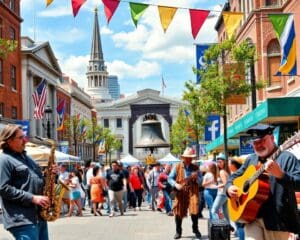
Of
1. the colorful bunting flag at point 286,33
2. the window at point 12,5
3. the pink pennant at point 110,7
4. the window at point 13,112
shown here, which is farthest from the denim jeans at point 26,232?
the window at point 12,5

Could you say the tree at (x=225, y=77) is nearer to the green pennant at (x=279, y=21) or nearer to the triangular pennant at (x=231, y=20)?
the green pennant at (x=279, y=21)

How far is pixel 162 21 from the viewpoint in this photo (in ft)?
54.3

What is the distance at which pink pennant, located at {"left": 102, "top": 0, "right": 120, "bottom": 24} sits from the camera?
15898 mm

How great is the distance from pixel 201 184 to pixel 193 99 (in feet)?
69.0

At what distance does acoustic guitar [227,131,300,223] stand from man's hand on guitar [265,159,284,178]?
19cm

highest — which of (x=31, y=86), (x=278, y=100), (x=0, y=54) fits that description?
(x=31, y=86)

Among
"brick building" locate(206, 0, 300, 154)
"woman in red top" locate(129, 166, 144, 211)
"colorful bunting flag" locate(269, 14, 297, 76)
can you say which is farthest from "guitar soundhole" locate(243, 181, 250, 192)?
"woman in red top" locate(129, 166, 144, 211)

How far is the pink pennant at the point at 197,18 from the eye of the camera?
16891mm

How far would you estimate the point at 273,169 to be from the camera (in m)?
5.04

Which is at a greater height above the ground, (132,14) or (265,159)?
(132,14)

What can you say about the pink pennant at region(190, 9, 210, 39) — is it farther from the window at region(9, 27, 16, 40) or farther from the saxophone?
the window at region(9, 27, 16, 40)

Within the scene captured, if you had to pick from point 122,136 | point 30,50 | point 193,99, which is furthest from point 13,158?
point 122,136

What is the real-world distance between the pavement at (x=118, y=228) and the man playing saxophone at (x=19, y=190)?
6445 mm

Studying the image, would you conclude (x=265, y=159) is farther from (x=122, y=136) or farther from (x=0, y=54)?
(x=122, y=136)
